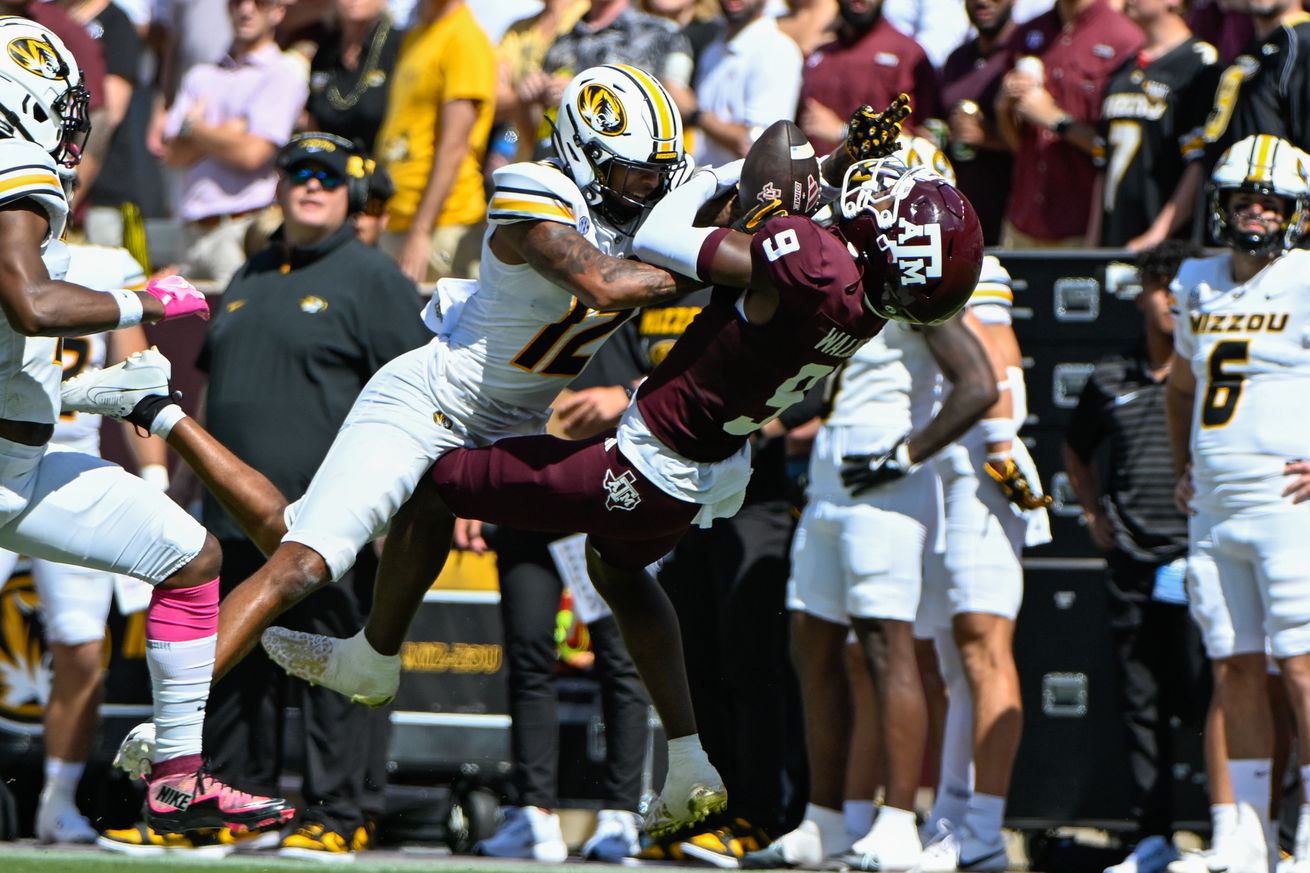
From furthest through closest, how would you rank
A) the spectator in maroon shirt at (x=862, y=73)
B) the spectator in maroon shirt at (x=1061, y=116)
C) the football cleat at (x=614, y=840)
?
the spectator in maroon shirt at (x=862, y=73) → the spectator in maroon shirt at (x=1061, y=116) → the football cleat at (x=614, y=840)

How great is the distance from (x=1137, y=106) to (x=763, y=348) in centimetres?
323

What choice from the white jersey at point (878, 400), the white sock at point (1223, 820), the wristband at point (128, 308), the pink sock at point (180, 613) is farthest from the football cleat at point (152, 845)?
Answer: the white sock at point (1223, 820)

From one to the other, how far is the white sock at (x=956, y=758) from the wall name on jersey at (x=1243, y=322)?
1.48 metres

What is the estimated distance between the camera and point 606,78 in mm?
5859

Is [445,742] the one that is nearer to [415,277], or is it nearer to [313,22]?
[415,277]

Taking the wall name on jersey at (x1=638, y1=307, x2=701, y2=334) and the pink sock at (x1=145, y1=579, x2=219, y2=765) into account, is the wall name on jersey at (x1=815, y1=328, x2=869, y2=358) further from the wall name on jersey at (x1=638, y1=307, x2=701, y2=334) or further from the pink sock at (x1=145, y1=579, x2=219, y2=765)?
the wall name on jersey at (x1=638, y1=307, x2=701, y2=334)

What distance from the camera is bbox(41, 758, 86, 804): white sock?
7.79 metres

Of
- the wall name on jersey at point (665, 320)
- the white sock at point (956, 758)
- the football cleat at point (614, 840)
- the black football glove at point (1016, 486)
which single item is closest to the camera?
the black football glove at point (1016, 486)

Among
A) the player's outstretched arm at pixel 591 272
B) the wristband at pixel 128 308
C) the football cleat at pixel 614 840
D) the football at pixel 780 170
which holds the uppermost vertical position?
the football at pixel 780 170

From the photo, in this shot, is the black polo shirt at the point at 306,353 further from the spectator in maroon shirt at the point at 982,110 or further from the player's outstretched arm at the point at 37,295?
the spectator in maroon shirt at the point at 982,110

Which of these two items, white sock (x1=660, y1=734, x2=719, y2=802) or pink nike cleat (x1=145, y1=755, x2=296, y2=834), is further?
white sock (x1=660, y1=734, x2=719, y2=802)

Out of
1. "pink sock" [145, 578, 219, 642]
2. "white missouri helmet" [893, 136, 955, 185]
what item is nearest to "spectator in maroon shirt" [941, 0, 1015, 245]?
"white missouri helmet" [893, 136, 955, 185]

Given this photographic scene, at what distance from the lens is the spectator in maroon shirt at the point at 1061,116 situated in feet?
27.9

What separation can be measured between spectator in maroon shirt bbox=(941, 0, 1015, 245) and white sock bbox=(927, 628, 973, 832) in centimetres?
220
